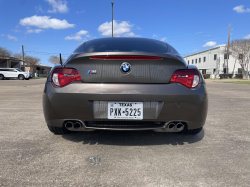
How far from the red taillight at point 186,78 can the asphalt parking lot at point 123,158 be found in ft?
2.54

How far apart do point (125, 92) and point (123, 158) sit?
0.68m

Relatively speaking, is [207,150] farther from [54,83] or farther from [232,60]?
[232,60]

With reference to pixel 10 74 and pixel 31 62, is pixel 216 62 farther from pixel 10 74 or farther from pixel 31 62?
pixel 31 62

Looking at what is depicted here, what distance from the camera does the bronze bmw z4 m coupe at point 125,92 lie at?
6.48 feet

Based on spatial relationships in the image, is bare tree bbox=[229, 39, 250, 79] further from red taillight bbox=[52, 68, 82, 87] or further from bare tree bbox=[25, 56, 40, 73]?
bare tree bbox=[25, 56, 40, 73]

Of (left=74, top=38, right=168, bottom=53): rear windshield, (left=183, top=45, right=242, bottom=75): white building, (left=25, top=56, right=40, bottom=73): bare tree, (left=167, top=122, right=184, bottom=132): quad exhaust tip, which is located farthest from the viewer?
(left=25, top=56, right=40, bottom=73): bare tree

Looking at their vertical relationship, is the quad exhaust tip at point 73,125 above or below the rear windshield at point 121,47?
below

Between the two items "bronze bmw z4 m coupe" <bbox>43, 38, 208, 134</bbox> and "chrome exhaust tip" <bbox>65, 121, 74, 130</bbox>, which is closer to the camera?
"bronze bmw z4 m coupe" <bbox>43, 38, 208, 134</bbox>

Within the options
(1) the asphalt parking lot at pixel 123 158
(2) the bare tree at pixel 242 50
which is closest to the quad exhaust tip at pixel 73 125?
(1) the asphalt parking lot at pixel 123 158

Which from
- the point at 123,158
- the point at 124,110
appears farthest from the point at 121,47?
the point at 123,158

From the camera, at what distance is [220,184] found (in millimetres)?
1509

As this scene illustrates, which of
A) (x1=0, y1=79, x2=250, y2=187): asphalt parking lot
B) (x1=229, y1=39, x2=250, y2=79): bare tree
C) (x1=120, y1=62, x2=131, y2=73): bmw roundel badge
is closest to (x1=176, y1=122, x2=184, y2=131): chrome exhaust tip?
(x1=0, y1=79, x2=250, y2=187): asphalt parking lot

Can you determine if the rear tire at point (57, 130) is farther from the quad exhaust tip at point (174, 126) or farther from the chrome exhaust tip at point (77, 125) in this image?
the quad exhaust tip at point (174, 126)

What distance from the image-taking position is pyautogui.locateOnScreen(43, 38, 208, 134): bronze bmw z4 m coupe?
A: 1976 mm
